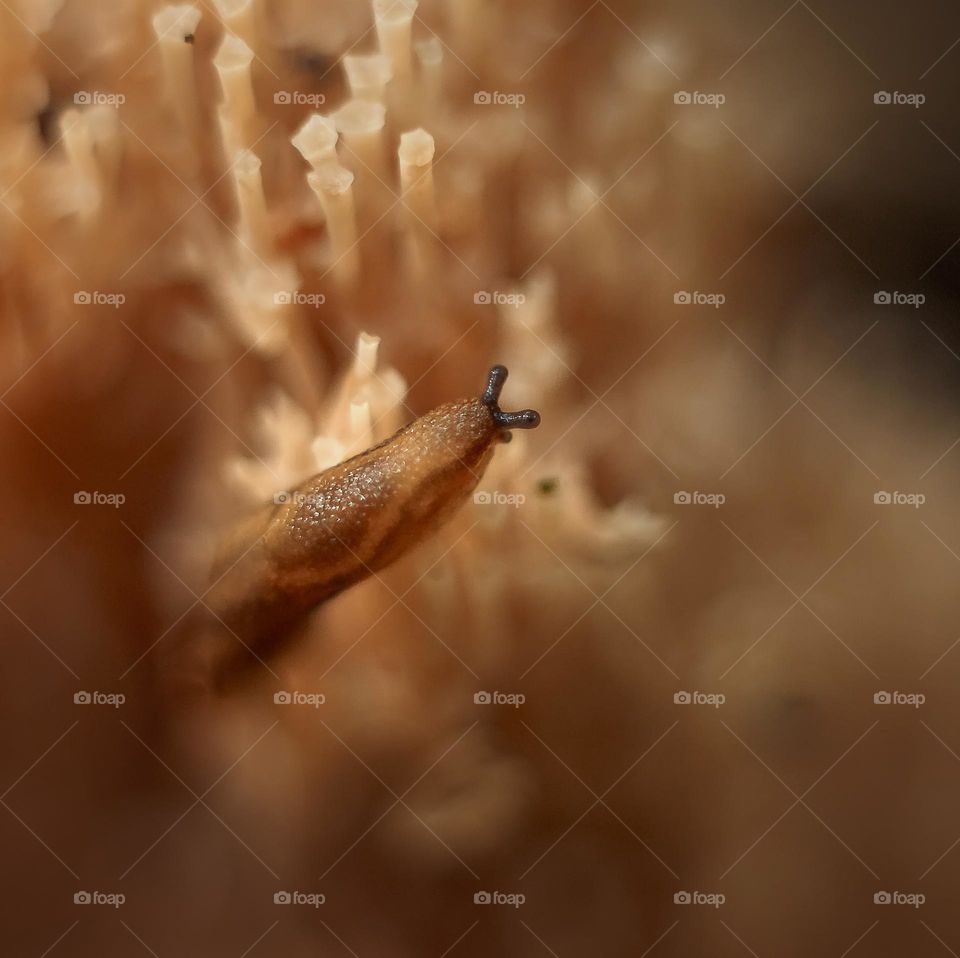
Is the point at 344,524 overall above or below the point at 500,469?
below

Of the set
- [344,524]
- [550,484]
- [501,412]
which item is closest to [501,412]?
[501,412]

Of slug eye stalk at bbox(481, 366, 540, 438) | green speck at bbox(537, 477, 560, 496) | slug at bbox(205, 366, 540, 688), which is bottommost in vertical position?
slug at bbox(205, 366, 540, 688)

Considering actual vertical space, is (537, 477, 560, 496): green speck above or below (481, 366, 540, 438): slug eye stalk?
below

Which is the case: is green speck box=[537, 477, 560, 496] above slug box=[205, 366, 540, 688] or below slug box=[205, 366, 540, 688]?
above

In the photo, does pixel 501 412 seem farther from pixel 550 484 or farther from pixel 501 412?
pixel 550 484

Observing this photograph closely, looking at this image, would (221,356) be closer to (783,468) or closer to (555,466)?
(555,466)
